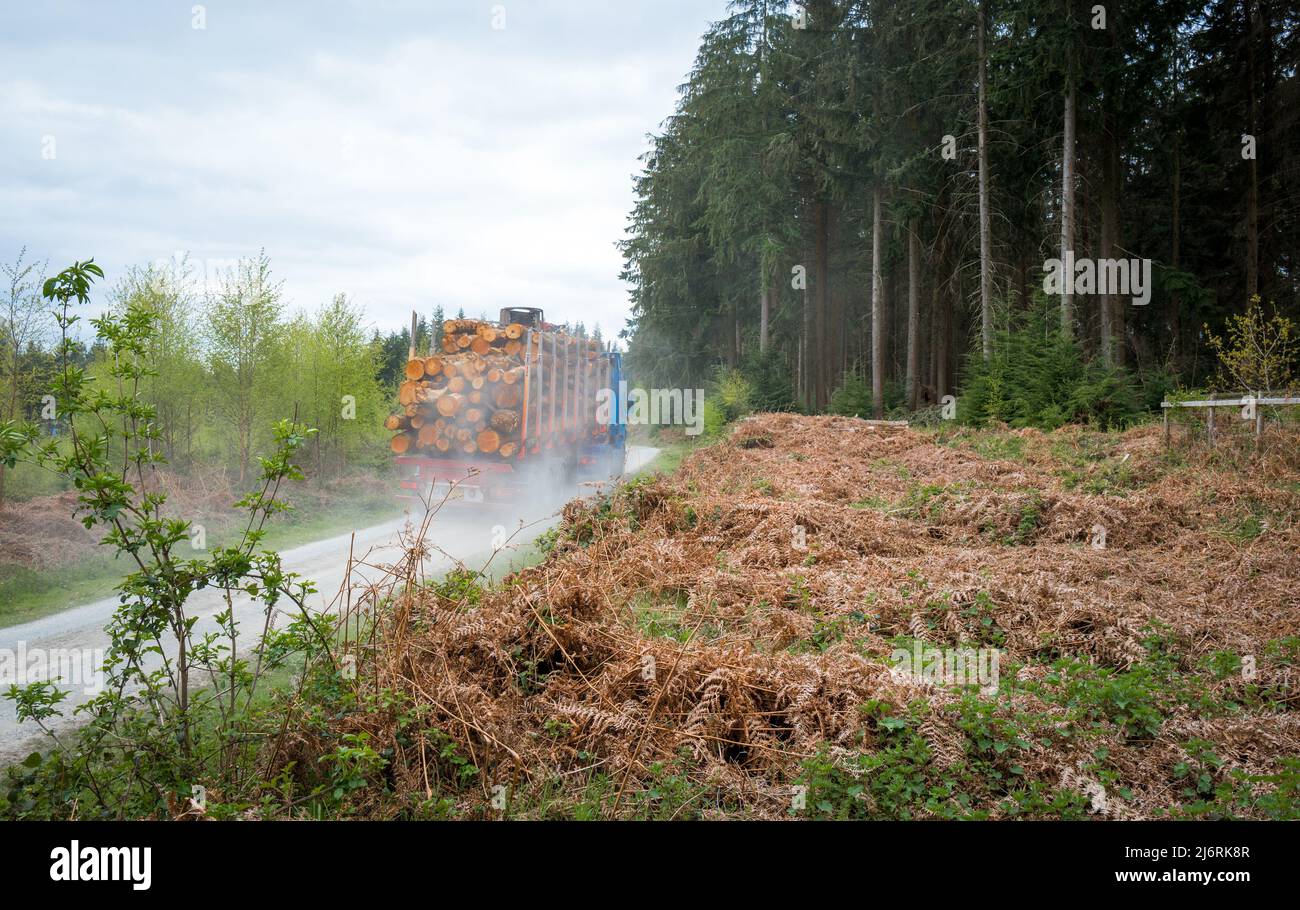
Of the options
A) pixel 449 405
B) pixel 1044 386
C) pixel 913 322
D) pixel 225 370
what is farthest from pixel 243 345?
pixel 913 322

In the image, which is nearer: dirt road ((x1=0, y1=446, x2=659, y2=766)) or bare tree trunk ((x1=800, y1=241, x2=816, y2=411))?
dirt road ((x1=0, y1=446, x2=659, y2=766))

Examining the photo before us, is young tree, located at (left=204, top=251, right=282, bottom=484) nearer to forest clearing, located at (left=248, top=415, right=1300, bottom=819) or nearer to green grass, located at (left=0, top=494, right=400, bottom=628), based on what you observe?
green grass, located at (left=0, top=494, right=400, bottom=628)

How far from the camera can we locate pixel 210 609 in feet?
23.7

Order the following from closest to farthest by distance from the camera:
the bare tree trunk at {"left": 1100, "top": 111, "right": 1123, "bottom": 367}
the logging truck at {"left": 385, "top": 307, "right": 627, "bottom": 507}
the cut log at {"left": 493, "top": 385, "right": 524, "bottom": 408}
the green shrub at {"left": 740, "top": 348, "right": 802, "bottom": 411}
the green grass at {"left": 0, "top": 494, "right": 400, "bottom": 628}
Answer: the green grass at {"left": 0, "top": 494, "right": 400, "bottom": 628} < the logging truck at {"left": 385, "top": 307, "right": 627, "bottom": 507} < the cut log at {"left": 493, "top": 385, "right": 524, "bottom": 408} < the bare tree trunk at {"left": 1100, "top": 111, "right": 1123, "bottom": 367} < the green shrub at {"left": 740, "top": 348, "right": 802, "bottom": 411}

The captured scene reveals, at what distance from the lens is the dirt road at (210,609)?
522cm

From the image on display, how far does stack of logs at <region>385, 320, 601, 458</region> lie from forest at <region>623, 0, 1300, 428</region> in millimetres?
12349

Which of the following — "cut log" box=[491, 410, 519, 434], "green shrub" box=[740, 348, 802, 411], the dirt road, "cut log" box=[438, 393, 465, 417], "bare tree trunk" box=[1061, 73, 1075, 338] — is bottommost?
the dirt road

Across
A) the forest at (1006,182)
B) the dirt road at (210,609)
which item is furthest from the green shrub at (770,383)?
the dirt road at (210,609)

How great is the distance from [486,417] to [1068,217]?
15.5 meters

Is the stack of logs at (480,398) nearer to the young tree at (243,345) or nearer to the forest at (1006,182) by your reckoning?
the young tree at (243,345)

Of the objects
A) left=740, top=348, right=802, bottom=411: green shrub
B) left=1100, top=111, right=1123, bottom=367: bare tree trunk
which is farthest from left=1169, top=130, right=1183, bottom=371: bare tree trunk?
left=740, top=348, right=802, bottom=411: green shrub

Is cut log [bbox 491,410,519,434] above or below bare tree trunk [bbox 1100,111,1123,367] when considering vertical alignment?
below

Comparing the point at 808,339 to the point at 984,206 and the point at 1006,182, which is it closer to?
the point at 1006,182

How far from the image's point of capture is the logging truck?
40.8 feet
